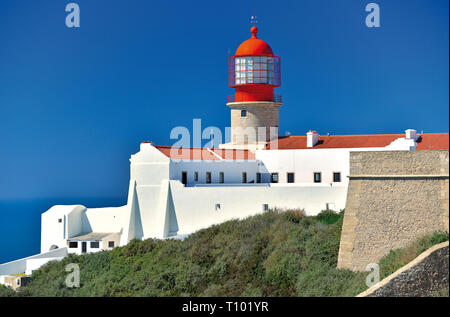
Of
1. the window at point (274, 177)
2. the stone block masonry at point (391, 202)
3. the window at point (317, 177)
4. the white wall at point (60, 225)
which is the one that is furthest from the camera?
the white wall at point (60, 225)

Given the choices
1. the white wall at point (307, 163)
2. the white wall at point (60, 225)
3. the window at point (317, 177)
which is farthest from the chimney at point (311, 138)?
the white wall at point (60, 225)

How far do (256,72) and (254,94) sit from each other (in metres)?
0.99

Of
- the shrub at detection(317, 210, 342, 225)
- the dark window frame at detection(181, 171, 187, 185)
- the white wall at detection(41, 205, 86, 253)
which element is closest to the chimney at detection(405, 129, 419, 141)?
the shrub at detection(317, 210, 342, 225)

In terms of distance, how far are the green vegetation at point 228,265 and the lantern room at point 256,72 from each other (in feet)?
23.1

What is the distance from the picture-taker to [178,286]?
96.9 feet

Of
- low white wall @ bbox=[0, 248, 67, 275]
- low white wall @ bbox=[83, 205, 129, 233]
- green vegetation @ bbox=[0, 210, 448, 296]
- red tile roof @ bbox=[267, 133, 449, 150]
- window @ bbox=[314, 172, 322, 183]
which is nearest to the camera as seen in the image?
green vegetation @ bbox=[0, 210, 448, 296]

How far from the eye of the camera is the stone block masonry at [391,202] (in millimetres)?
23953

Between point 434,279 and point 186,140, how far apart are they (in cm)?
1686

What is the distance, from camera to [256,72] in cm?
3744

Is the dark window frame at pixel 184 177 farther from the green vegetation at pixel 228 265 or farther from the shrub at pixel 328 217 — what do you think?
the shrub at pixel 328 217

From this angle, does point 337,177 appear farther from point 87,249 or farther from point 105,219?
point 87,249

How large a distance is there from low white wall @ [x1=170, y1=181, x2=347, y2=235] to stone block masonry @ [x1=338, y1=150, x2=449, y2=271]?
6.80 m

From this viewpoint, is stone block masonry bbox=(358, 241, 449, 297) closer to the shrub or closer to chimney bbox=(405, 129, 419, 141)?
the shrub

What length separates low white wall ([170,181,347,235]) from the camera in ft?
107
